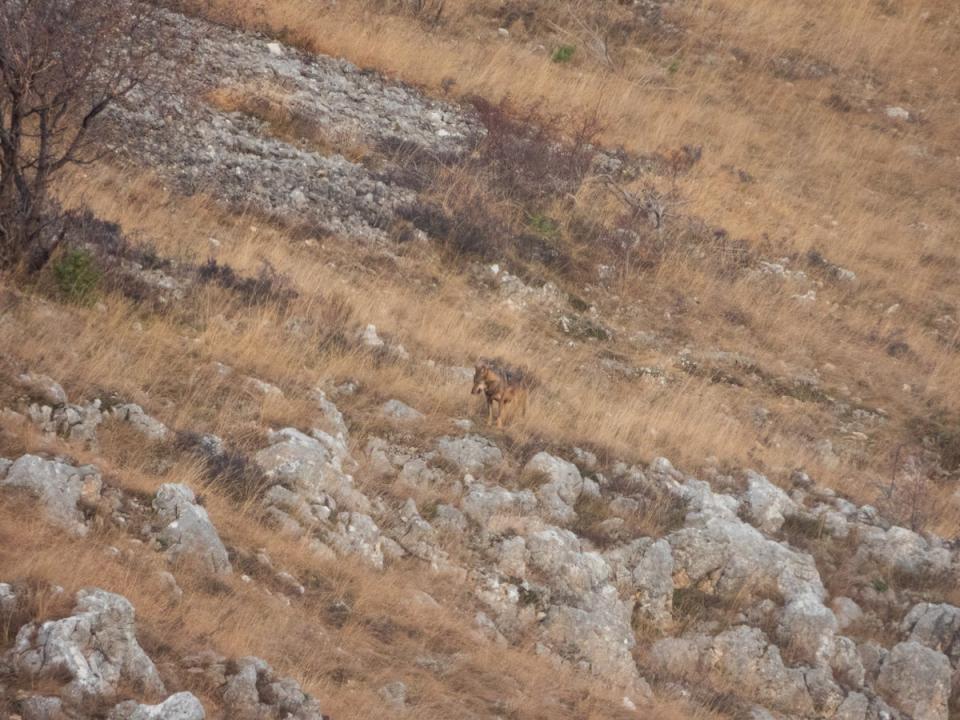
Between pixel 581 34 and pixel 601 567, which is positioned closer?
pixel 601 567

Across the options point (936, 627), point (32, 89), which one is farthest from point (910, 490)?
point (32, 89)

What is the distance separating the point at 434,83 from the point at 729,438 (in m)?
9.15

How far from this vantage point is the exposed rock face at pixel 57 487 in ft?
18.2

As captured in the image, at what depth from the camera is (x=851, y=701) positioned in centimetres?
766

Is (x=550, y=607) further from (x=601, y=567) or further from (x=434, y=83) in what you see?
(x=434, y=83)

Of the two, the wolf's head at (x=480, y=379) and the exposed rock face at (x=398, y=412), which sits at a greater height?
the wolf's head at (x=480, y=379)

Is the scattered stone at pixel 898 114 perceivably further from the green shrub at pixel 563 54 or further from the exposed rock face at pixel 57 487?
the exposed rock face at pixel 57 487

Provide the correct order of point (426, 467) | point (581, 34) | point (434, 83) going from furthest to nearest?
point (581, 34) → point (434, 83) → point (426, 467)

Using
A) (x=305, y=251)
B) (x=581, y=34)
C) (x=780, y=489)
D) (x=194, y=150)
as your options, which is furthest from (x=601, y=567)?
(x=581, y=34)

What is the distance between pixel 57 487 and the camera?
18.7 feet

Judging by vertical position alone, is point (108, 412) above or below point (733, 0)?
below

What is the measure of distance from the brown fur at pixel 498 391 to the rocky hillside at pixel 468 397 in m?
0.16

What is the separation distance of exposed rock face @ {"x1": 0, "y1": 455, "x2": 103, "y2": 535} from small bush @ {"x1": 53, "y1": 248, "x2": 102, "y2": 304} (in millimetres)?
3054

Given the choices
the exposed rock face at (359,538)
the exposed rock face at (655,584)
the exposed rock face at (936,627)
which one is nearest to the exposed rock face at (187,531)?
the exposed rock face at (359,538)
